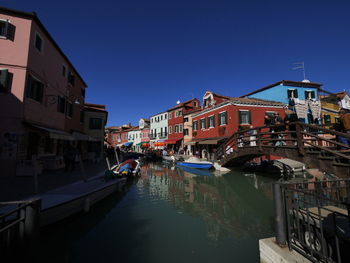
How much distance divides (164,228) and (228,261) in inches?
91.2

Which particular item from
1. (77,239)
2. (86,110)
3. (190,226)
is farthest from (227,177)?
(86,110)

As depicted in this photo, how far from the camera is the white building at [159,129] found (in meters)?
38.8

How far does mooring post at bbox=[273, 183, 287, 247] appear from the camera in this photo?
10.6 ft

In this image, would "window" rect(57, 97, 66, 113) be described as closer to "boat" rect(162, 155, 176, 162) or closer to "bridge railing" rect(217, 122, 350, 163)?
"boat" rect(162, 155, 176, 162)

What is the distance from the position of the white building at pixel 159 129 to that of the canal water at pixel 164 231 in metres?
28.4

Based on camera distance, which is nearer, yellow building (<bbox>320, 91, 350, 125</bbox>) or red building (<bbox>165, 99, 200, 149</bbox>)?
yellow building (<bbox>320, 91, 350, 125</bbox>)

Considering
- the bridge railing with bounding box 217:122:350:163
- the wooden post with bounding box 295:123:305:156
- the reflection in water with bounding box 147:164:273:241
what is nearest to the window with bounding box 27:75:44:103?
the reflection in water with bounding box 147:164:273:241

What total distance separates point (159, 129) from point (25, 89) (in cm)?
3120

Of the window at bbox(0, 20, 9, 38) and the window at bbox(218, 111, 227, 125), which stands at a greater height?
the window at bbox(0, 20, 9, 38)

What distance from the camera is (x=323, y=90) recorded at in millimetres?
26297

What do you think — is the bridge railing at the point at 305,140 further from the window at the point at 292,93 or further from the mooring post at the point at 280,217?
the window at the point at 292,93

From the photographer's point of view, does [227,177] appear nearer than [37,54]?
No

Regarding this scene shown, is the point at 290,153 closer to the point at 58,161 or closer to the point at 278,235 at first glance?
the point at 278,235

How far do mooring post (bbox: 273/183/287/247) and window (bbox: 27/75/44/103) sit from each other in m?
13.6
